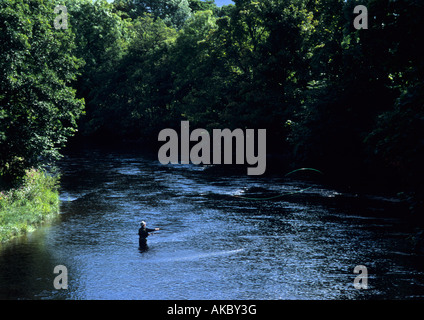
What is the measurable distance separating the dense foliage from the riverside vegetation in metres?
0.08

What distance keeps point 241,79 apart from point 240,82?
2.61 meters

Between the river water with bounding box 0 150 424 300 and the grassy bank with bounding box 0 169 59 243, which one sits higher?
the grassy bank with bounding box 0 169 59 243

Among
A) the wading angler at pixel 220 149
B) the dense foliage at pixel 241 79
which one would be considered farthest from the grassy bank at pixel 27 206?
the wading angler at pixel 220 149

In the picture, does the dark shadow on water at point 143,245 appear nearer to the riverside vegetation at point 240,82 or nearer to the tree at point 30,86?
the tree at point 30,86

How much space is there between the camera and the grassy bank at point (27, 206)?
24.3 m

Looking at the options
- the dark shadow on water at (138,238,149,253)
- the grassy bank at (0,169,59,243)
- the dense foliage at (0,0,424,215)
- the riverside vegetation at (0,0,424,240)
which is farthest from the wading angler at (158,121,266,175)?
the dark shadow on water at (138,238,149,253)

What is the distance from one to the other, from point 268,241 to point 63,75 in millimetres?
18851

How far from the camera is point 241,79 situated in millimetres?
57562

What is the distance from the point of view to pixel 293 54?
5150 centimetres

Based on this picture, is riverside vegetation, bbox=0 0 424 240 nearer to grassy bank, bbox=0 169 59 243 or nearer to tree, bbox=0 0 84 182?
tree, bbox=0 0 84 182

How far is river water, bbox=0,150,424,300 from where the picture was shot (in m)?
17.3

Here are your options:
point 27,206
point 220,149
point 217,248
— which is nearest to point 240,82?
point 220,149

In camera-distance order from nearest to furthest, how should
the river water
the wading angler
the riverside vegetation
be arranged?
1. the riverside vegetation
2. the river water
3. the wading angler
